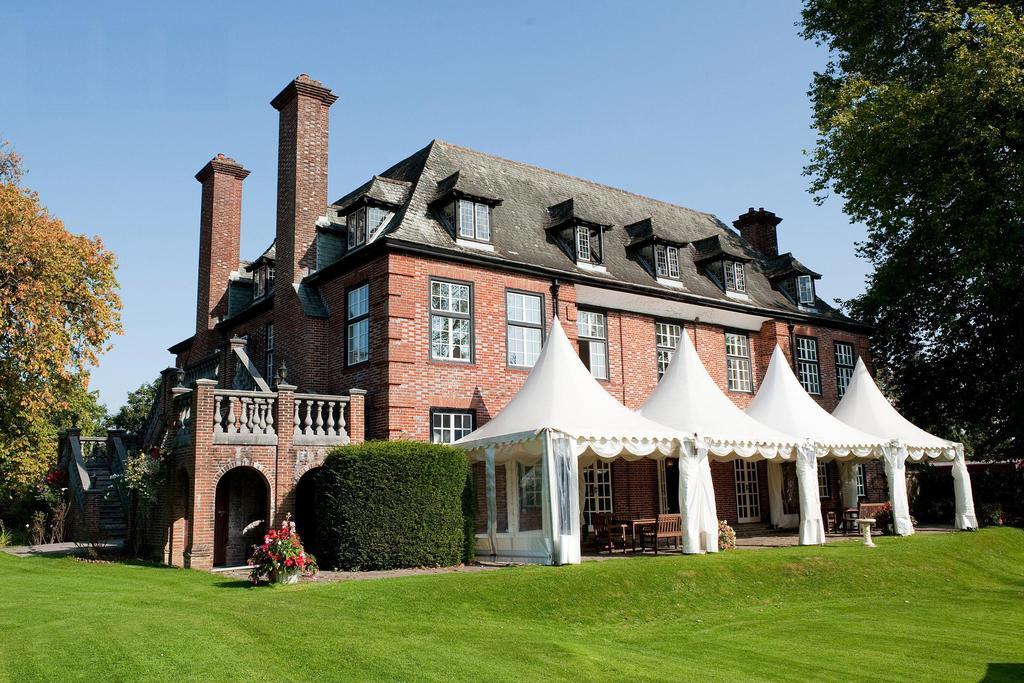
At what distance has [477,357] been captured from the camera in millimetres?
18734

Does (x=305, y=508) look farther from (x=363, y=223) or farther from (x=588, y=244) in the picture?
(x=588, y=244)

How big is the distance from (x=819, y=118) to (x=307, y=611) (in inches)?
939

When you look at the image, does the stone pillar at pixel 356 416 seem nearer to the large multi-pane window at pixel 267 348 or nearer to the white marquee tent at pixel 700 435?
the large multi-pane window at pixel 267 348

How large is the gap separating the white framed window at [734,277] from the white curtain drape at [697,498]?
9681mm

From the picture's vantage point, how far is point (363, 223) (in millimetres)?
19500

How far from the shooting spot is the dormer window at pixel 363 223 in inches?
763

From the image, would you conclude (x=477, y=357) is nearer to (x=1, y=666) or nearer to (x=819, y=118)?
(x=1, y=666)

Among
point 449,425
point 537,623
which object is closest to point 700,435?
point 449,425

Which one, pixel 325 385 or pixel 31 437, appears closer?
pixel 325 385

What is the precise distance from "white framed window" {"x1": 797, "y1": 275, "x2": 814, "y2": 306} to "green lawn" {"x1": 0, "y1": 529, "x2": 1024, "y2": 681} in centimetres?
1246

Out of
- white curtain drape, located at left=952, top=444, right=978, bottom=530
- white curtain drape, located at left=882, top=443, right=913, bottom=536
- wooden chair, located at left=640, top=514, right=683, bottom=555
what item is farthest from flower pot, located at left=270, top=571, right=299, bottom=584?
white curtain drape, located at left=952, top=444, right=978, bottom=530

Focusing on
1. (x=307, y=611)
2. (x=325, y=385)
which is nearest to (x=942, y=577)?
(x=307, y=611)

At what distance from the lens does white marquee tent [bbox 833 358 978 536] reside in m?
20.7

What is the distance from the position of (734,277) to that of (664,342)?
4.07m
